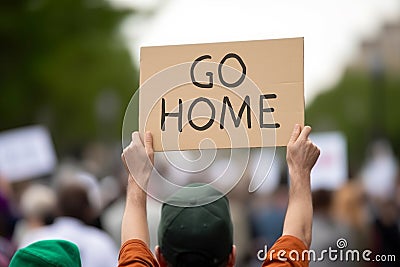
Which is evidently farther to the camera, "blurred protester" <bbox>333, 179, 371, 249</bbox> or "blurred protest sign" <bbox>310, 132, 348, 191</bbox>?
"blurred protest sign" <bbox>310, 132, 348, 191</bbox>

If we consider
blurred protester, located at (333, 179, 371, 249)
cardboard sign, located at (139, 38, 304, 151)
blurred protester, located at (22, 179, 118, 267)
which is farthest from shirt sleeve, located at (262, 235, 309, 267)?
blurred protester, located at (333, 179, 371, 249)

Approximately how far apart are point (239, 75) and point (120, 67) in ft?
86.8

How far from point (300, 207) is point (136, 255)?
0.52 metres

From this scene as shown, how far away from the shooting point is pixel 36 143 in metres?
8.46

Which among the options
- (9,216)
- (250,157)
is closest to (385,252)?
(9,216)

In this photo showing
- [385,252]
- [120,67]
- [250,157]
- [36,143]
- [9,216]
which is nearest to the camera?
[250,157]

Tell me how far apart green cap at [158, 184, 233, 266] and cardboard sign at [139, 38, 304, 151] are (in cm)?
16

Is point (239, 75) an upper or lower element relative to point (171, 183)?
upper

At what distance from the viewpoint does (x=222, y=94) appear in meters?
2.69

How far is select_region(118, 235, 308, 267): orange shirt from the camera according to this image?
2475 millimetres

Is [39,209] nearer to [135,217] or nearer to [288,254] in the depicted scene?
[135,217]

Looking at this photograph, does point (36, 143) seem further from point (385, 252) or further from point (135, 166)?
point (135, 166)

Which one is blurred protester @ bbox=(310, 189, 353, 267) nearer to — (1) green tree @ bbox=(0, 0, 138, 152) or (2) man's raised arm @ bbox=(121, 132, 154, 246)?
(2) man's raised arm @ bbox=(121, 132, 154, 246)

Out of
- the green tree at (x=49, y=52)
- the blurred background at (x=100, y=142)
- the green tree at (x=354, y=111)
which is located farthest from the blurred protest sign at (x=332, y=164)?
the green tree at (x=354, y=111)
